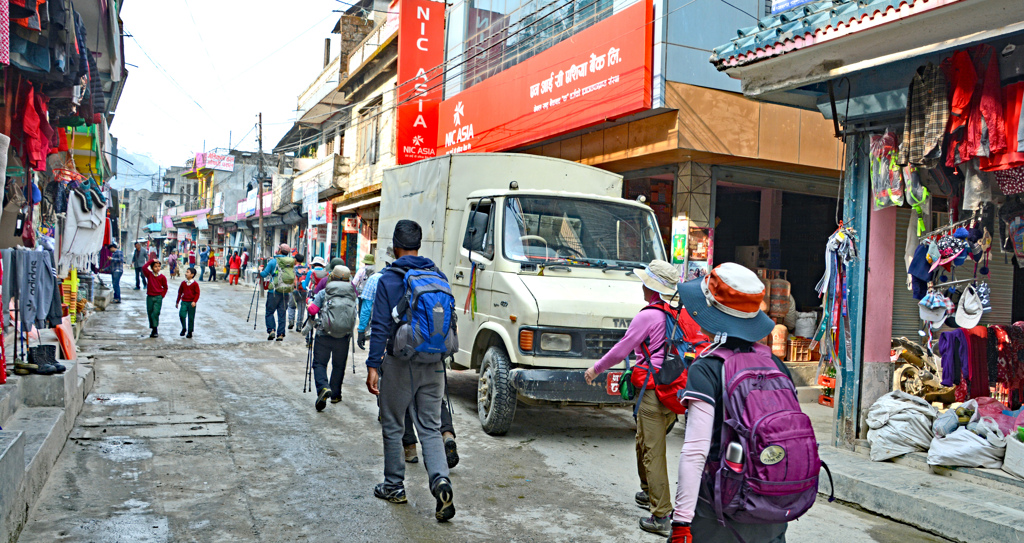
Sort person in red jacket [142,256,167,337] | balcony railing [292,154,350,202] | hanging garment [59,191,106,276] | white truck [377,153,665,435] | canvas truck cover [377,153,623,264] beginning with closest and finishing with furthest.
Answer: white truck [377,153,665,435]
canvas truck cover [377,153,623,264]
hanging garment [59,191,106,276]
person in red jacket [142,256,167,337]
balcony railing [292,154,350,202]

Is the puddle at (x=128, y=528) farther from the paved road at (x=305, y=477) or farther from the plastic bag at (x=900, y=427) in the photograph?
the plastic bag at (x=900, y=427)

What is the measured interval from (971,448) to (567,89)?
353 inches

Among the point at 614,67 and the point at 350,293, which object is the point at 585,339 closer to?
the point at 350,293

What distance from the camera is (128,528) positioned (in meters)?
4.45

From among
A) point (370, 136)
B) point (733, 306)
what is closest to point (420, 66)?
point (370, 136)

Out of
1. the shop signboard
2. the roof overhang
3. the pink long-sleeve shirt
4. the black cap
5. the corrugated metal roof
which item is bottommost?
the pink long-sleeve shirt

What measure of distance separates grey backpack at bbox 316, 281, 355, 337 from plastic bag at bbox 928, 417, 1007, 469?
5.65 metres

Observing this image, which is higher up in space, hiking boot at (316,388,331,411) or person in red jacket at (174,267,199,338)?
person in red jacket at (174,267,199,338)

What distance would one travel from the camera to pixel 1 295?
22.0 ft

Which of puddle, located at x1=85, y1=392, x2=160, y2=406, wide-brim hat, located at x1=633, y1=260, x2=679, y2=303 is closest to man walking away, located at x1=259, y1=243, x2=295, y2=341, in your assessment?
puddle, located at x1=85, y1=392, x2=160, y2=406

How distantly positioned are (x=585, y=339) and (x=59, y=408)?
4.62m

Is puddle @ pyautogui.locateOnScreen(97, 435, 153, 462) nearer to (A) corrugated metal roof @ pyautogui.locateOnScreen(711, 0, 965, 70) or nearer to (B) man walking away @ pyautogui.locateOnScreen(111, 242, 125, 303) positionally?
(A) corrugated metal roof @ pyautogui.locateOnScreen(711, 0, 965, 70)

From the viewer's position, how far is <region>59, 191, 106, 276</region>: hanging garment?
10.2 metres

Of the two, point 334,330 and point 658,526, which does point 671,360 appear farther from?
point 334,330
